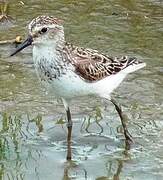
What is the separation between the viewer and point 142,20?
10195mm

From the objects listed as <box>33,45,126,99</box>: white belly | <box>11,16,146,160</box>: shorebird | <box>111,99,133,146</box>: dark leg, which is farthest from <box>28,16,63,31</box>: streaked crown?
<box>111,99,133,146</box>: dark leg

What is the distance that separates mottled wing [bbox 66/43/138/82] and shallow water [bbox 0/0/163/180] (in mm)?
593

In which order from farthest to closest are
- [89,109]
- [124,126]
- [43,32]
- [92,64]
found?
[89,109], [124,126], [92,64], [43,32]

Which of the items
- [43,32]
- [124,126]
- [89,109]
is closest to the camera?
[43,32]

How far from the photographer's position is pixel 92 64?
279 inches

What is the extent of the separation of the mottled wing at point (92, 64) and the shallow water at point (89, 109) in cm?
59

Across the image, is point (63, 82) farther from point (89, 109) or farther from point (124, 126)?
point (89, 109)

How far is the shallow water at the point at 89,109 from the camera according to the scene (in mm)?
6812

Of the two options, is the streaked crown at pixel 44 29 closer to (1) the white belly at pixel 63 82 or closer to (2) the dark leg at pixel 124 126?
(1) the white belly at pixel 63 82

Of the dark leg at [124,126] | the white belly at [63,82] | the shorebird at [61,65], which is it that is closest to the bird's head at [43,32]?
the shorebird at [61,65]

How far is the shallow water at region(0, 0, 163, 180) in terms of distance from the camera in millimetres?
6812

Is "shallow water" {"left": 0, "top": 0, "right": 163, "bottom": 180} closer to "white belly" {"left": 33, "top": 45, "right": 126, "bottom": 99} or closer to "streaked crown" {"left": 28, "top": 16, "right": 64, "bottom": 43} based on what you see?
"white belly" {"left": 33, "top": 45, "right": 126, "bottom": 99}

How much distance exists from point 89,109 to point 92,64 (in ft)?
3.18

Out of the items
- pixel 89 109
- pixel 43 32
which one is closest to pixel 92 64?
pixel 43 32
